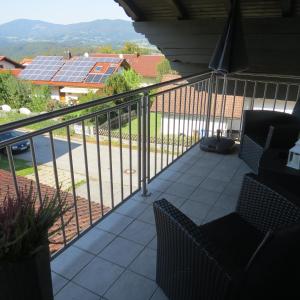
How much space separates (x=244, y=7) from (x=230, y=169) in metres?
2.24

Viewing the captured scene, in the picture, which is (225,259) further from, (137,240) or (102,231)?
(102,231)

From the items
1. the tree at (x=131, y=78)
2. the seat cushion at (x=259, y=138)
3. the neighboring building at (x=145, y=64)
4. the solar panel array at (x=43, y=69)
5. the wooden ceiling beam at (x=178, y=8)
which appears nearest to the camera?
the seat cushion at (x=259, y=138)

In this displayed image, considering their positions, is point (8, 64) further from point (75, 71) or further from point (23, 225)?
point (23, 225)

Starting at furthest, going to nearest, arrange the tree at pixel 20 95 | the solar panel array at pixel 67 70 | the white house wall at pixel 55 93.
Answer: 1. the white house wall at pixel 55 93
2. the solar panel array at pixel 67 70
3. the tree at pixel 20 95

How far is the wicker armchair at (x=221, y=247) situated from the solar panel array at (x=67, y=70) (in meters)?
27.9

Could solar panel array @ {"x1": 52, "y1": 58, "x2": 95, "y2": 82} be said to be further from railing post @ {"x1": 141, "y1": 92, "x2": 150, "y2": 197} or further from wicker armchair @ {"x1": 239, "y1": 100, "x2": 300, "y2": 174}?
railing post @ {"x1": 141, "y1": 92, "x2": 150, "y2": 197}

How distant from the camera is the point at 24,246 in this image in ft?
4.22

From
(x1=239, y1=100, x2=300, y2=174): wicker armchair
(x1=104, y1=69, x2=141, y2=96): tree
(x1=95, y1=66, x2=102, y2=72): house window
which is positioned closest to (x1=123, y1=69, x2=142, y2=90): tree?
(x1=104, y1=69, x2=141, y2=96): tree

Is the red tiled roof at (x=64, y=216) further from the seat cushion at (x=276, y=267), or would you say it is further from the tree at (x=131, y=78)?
the tree at (x=131, y=78)

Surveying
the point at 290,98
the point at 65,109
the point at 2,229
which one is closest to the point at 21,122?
the point at 65,109

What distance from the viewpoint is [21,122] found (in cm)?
152

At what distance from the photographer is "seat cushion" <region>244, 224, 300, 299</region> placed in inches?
46.3

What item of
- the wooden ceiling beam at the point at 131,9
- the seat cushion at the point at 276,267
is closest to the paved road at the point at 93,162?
the wooden ceiling beam at the point at 131,9

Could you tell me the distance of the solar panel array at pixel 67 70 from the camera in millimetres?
29484
